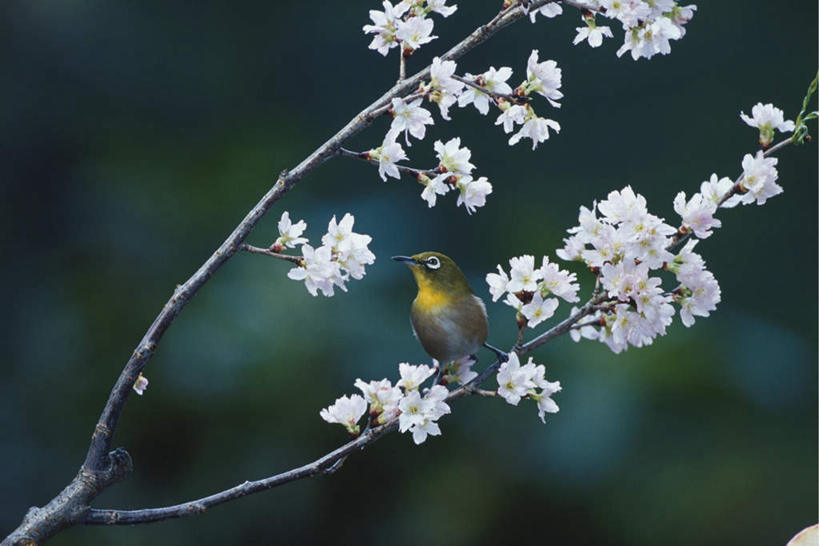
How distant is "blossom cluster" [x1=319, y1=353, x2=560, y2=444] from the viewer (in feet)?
2.95

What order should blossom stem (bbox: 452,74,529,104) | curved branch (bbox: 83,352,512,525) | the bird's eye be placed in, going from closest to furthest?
curved branch (bbox: 83,352,512,525) → blossom stem (bbox: 452,74,529,104) → the bird's eye

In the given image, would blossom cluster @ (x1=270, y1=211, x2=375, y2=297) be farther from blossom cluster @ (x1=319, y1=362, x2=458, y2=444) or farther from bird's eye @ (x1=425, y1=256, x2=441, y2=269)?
bird's eye @ (x1=425, y1=256, x2=441, y2=269)

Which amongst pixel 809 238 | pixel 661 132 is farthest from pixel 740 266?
pixel 661 132

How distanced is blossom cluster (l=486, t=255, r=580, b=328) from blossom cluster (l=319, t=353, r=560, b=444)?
63mm

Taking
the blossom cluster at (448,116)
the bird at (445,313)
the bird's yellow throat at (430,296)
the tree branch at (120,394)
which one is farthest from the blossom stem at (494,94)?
the bird's yellow throat at (430,296)

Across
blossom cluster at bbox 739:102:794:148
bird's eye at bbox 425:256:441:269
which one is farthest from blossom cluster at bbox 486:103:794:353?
bird's eye at bbox 425:256:441:269

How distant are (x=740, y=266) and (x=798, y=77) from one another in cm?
80

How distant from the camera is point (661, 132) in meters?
3.53

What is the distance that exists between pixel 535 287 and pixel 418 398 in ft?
0.56

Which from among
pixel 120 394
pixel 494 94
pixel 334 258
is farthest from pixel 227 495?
pixel 494 94

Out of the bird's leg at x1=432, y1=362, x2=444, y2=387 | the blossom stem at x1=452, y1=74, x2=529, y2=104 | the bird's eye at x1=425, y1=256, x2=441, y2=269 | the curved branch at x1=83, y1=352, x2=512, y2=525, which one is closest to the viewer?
the curved branch at x1=83, y1=352, x2=512, y2=525

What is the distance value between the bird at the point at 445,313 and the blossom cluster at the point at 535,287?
0.13 m

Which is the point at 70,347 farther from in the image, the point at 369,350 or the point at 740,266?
the point at 740,266

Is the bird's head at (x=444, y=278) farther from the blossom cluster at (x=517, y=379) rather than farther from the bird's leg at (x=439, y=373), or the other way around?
the blossom cluster at (x=517, y=379)
